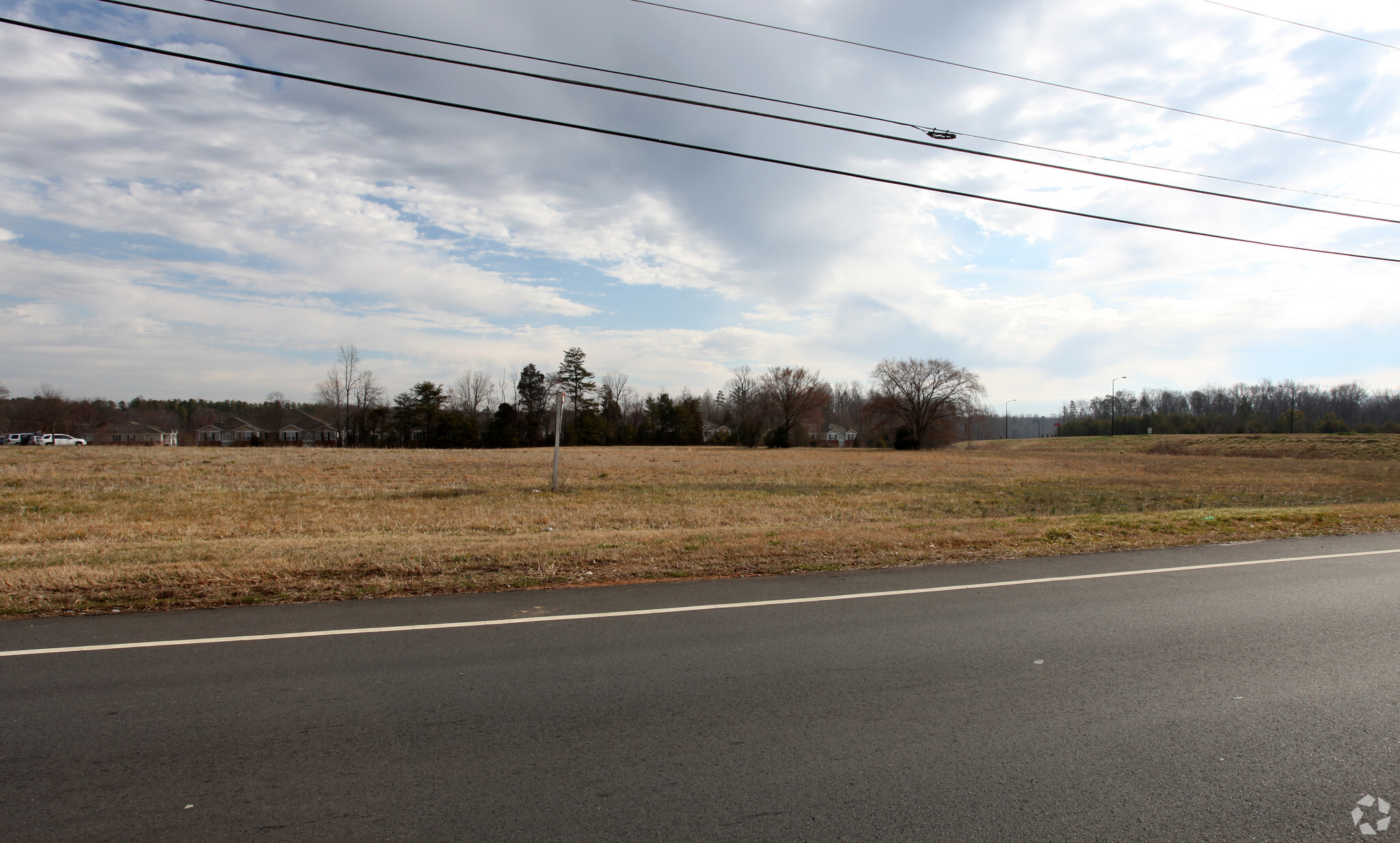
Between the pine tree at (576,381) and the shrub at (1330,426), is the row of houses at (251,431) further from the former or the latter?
the shrub at (1330,426)

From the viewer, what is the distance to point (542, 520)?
50.4 feet

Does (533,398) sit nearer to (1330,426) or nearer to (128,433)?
(128,433)

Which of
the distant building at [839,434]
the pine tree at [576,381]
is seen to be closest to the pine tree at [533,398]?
the pine tree at [576,381]

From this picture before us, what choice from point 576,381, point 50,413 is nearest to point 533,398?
point 576,381

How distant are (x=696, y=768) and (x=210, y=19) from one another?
10.4 metres

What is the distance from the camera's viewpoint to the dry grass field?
820 cm

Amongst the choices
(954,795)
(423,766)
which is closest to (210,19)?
(423,766)

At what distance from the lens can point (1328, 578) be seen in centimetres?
789

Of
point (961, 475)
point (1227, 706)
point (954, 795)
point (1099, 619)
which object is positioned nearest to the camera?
point (954, 795)

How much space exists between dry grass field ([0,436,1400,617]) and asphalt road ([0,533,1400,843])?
1.73m

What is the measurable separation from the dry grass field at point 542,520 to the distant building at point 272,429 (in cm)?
7310

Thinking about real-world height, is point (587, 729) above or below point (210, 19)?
below

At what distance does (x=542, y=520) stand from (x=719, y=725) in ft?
38.9

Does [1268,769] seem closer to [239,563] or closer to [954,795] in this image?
[954,795]
